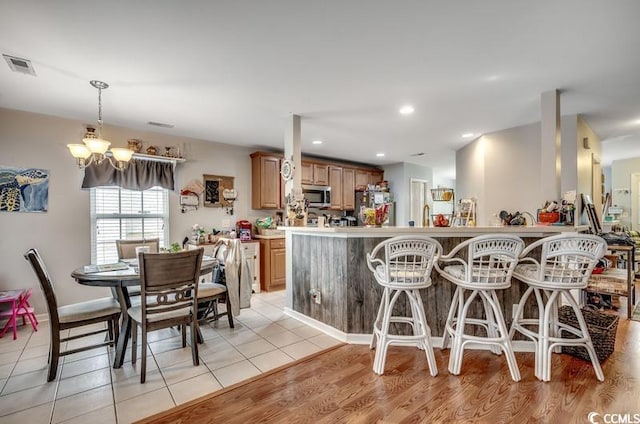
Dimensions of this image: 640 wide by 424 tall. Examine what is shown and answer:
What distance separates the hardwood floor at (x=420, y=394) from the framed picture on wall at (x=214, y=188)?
3182mm

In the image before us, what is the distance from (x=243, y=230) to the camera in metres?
4.83

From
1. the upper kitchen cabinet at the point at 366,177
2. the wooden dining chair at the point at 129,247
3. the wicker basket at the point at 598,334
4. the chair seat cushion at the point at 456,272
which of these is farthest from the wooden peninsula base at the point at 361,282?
the upper kitchen cabinet at the point at 366,177

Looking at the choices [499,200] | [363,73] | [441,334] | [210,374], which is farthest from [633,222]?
[210,374]

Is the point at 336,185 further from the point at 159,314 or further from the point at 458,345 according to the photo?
the point at 159,314

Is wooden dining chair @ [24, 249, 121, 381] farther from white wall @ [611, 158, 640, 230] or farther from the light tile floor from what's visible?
white wall @ [611, 158, 640, 230]

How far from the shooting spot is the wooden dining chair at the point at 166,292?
218 centimetres

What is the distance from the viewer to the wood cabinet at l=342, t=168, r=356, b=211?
6391mm

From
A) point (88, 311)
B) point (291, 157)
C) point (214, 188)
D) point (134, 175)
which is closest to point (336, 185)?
point (214, 188)

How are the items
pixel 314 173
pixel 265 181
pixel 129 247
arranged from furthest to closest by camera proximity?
pixel 314 173, pixel 265 181, pixel 129 247

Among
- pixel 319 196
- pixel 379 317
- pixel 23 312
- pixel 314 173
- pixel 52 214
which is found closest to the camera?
pixel 379 317

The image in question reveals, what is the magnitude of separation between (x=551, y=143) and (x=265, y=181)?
3924mm

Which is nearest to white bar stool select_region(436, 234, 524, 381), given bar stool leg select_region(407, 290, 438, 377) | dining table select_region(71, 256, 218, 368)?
bar stool leg select_region(407, 290, 438, 377)

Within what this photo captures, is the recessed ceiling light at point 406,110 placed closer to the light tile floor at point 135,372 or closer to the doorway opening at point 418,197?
the light tile floor at point 135,372

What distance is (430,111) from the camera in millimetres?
3514
